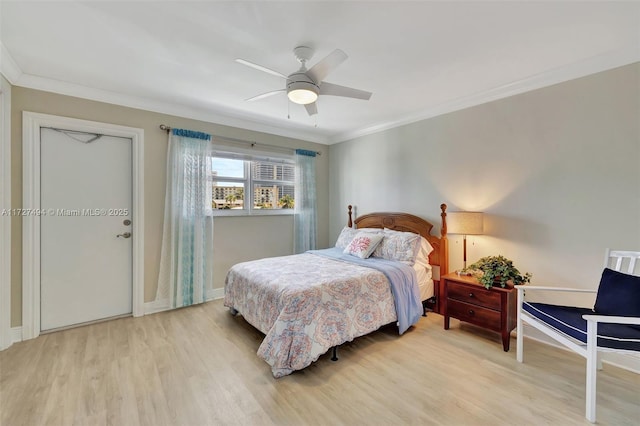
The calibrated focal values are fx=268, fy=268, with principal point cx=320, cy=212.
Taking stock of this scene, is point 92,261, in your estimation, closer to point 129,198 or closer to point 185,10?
point 129,198

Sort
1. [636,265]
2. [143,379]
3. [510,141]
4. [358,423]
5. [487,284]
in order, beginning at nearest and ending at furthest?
[358,423]
[143,379]
[636,265]
[487,284]
[510,141]

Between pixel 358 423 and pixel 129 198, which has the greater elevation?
pixel 129 198

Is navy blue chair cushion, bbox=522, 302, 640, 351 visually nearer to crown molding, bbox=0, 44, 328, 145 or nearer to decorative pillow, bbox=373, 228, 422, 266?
decorative pillow, bbox=373, 228, 422, 266

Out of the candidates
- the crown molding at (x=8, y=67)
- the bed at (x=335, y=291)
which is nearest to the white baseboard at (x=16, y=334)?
the bed at (x=335, y=291)

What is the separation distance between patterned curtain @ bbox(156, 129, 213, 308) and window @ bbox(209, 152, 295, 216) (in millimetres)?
234

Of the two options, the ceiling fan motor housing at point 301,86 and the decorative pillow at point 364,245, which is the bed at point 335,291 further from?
the ceiling fan motor housing at point 301,86

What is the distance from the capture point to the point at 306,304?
218cm

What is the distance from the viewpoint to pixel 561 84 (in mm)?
2559

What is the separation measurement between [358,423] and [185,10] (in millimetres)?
2856

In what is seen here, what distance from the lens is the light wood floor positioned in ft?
5.54

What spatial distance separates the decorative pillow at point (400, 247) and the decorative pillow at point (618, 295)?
5.03 ft

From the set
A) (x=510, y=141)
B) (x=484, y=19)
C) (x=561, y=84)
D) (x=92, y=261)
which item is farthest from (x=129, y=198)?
(x=561, y=84)

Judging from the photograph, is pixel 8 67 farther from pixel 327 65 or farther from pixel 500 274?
pixel 500 274

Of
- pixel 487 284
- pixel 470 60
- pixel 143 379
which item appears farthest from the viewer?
pixel 487 284
